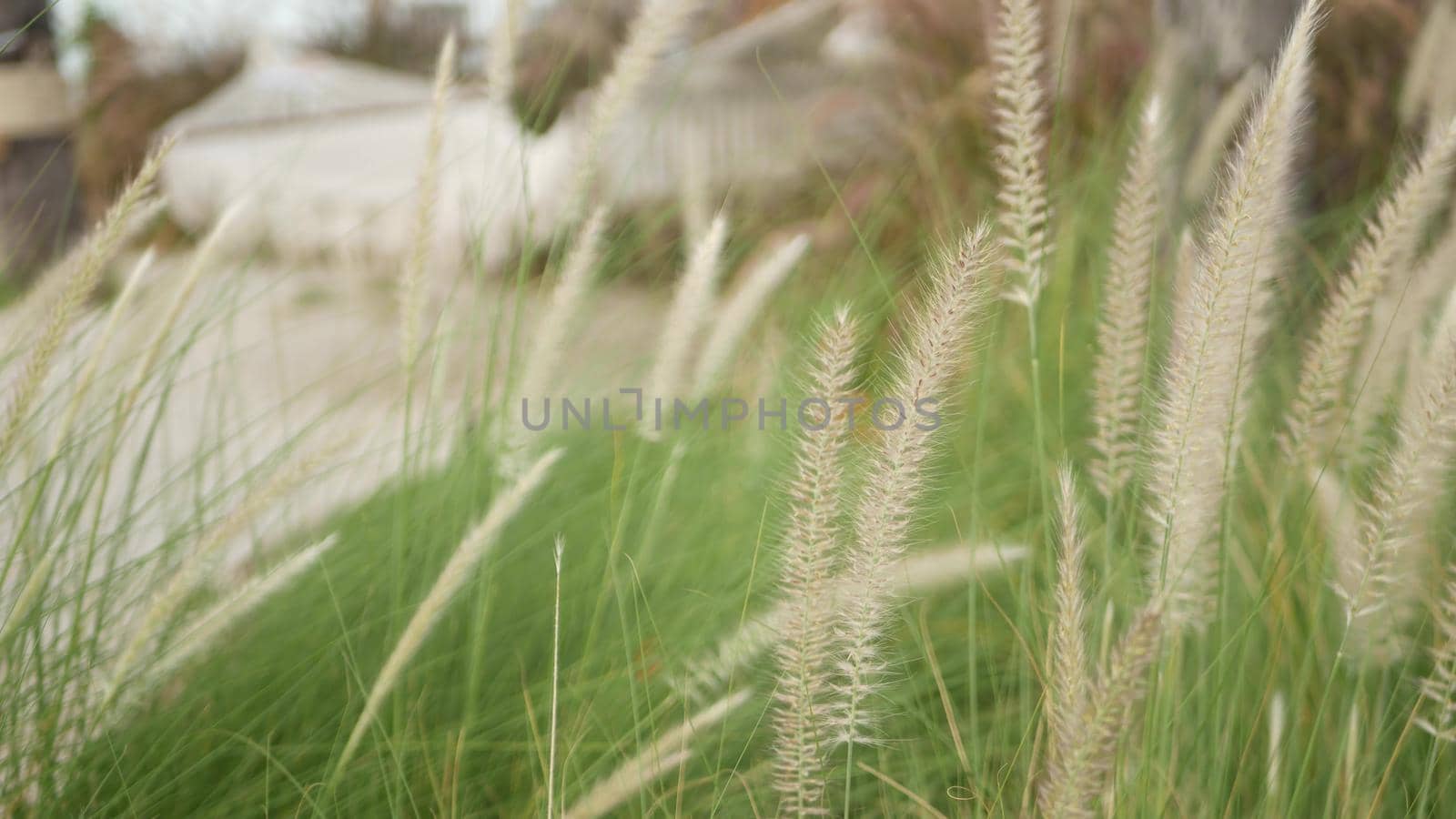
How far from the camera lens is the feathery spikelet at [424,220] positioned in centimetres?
83

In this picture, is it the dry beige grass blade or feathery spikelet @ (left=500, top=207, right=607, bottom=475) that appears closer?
the dry beige grass blade

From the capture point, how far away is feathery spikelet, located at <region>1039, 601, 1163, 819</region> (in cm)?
39

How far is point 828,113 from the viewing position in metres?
2.54

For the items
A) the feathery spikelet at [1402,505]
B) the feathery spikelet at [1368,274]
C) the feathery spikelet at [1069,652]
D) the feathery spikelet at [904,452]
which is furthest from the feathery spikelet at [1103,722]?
the feathery spikelet at [1368,274]

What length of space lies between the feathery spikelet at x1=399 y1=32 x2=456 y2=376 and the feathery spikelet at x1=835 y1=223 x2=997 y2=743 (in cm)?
43

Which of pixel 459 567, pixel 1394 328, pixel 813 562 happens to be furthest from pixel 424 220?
pixel 1394 328

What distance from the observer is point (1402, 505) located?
1.93 ft

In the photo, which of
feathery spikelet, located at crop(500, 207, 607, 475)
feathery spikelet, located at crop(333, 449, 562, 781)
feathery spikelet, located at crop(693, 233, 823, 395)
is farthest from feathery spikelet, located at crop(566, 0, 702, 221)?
feathery spikelet, located at crop(333, 449, 562, 781)

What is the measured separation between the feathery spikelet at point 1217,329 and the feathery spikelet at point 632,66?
0.42 metres

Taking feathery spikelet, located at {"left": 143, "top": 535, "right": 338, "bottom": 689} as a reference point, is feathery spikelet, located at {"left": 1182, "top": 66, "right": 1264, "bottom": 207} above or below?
above

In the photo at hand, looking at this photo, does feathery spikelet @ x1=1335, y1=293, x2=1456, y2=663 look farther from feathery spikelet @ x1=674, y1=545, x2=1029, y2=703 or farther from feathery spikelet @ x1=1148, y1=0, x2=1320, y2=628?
feathery spikelet @ x1=674, y1=545, x2=1029, y2=703

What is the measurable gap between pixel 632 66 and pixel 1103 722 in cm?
62

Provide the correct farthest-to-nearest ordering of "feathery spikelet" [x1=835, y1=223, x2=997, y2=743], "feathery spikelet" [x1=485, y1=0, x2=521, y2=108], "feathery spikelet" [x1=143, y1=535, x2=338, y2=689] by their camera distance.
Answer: "feathery spikelet" [x1=485, y1=0, x2=521, y2=108], "feathery spikelet" [x1=143, y1=535, x2=338, y2=689], "feathery spikelet" [x1=835, y1=223, x2=997, y2=743]

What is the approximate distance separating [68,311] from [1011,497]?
1.01 m
